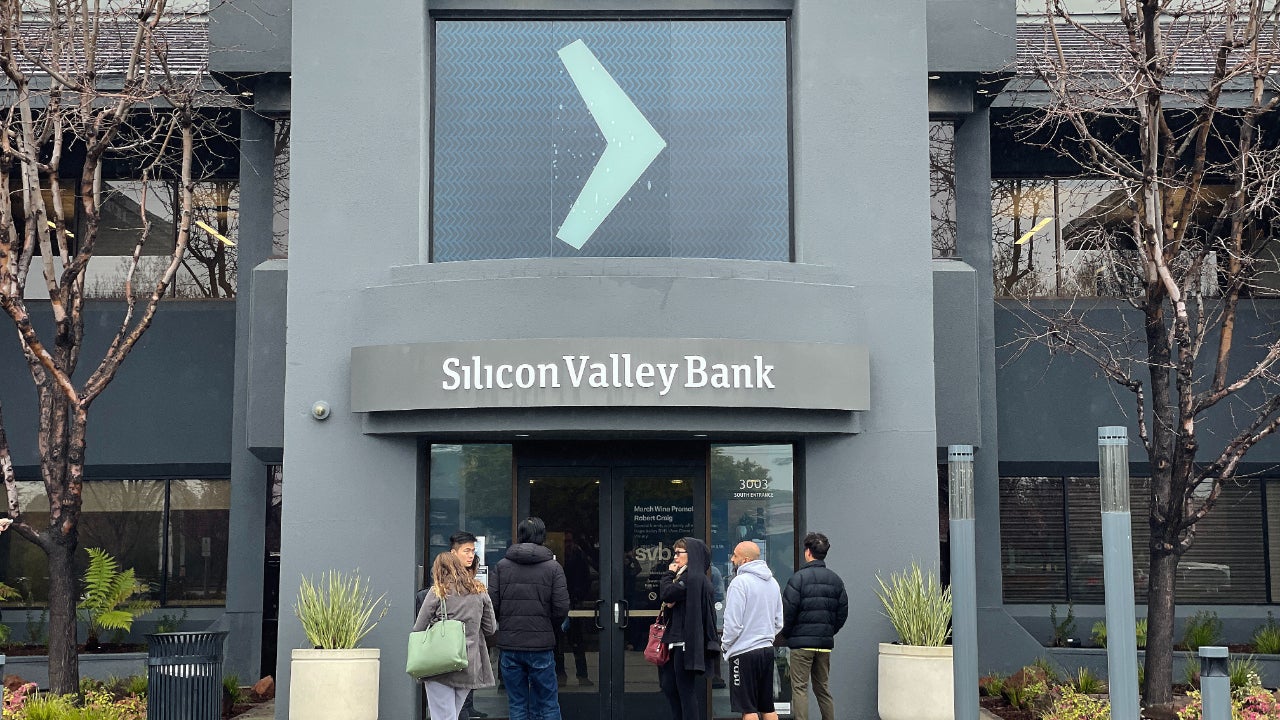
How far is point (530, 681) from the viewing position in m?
12.2

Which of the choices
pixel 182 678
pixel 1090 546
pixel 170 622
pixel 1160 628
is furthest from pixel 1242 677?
pixel 170 622

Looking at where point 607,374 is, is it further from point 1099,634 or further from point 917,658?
point 1099,634

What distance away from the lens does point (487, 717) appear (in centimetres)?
1437

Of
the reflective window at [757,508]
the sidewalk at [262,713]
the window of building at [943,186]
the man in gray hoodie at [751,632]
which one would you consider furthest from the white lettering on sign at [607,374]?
the window of building at [943,186]

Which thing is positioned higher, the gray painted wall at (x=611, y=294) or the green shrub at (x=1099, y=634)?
the gray painted wall at (x=611, y=294)

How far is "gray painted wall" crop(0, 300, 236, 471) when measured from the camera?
18250mm

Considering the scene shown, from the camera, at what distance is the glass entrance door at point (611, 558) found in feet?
47.3

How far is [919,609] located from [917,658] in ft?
1.59

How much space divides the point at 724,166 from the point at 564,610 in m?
5.19

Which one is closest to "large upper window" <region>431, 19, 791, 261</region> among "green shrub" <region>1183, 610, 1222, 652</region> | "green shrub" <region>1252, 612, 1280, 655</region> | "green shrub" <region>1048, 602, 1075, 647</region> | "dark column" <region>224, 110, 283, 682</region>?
"dark column" <region>224, 110, 283, 682</region>

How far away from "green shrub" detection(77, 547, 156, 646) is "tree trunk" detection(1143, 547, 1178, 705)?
485 inches

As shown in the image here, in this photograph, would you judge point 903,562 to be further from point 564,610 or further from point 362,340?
point 362,340

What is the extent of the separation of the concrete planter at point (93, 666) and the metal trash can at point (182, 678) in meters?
4.96

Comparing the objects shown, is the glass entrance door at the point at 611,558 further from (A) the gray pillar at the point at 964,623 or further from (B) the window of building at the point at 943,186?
(B) the window of building at the point at 943,186
